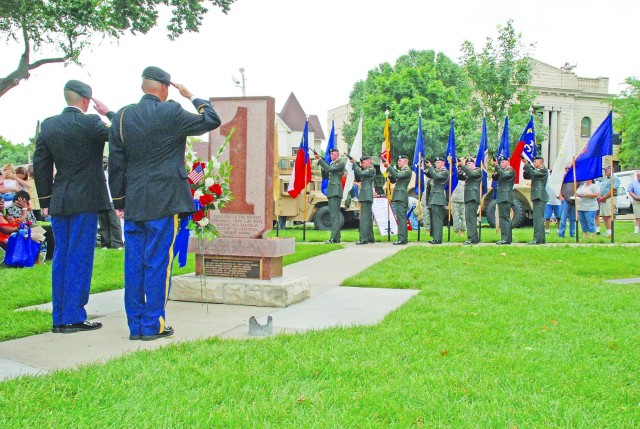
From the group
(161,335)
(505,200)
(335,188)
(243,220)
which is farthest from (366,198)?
(161,335)

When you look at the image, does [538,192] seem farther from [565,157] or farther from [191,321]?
[191,321]

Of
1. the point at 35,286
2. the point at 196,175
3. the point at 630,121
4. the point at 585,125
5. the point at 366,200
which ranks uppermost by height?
the point at 585,125

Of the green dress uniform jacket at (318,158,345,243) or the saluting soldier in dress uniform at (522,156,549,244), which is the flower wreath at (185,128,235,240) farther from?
the saluting soldier in dress uniform at (522,156,549,244)

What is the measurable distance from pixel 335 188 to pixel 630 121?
35.3 metres

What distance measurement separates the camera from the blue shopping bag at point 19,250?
9.63 meters

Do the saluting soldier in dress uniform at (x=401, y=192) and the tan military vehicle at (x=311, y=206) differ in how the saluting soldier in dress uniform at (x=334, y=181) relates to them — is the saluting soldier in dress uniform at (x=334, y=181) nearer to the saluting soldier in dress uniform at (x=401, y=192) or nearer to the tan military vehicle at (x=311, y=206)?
the saluting soldier in dress uniform at (x=401, y=192)

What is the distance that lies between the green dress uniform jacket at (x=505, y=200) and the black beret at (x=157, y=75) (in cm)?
1023

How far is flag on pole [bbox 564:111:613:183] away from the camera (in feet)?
47.5

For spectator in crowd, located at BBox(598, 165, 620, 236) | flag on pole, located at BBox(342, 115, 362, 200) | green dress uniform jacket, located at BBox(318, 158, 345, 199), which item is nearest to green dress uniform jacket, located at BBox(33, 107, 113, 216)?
green dress uniform jacket, located at BBox(318, 158, 345, 199)

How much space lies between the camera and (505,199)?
544 inches

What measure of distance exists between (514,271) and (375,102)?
39151 millimetres

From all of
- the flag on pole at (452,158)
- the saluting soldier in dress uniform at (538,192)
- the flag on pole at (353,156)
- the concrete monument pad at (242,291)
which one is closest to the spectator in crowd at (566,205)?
the saluting soldier in dress uniform at (538,192)

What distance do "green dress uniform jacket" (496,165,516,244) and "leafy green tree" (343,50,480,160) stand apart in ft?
94.7

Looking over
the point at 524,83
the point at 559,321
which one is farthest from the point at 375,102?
the point at 559,321
